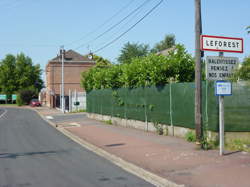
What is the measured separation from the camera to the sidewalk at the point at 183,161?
22.9 ft

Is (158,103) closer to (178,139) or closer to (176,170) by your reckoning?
(178,139)

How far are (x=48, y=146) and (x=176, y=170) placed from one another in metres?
6.46

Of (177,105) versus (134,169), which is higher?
(177,105)

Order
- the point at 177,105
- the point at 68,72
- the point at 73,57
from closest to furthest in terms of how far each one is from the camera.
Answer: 1. the point at 177,105
2. the point at 68,72
3. the point at 73,57

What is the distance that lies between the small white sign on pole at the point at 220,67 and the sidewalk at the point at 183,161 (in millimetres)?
2257

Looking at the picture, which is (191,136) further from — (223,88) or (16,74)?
(16,74)

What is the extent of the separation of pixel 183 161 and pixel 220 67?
9.88ft

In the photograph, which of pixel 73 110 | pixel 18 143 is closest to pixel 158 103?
pixel 18 143

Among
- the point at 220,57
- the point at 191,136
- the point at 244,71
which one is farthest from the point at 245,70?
the point at 191,136

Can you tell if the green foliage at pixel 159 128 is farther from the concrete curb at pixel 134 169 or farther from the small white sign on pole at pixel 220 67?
the small white sign on pole at pixel 220 67

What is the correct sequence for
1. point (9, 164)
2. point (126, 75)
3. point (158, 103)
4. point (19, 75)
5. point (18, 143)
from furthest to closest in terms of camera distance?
point (19, 75) < point (126, 75) < point (158, 103) < point (18, 143) < point (9, 164)

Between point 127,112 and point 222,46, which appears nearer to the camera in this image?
point 222,46

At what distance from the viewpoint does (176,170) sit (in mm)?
7965

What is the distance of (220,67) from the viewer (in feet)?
32.3
